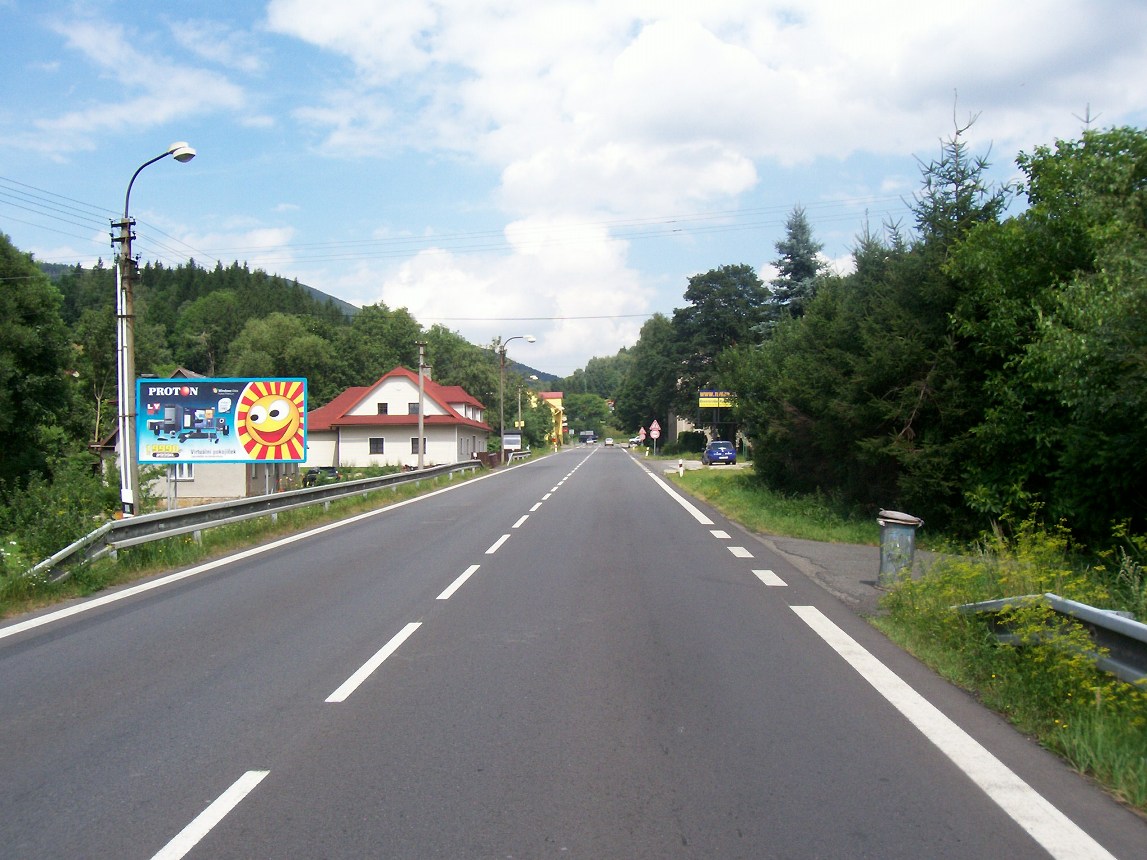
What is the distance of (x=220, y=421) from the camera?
22484mm

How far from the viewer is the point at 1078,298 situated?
37.0 ft

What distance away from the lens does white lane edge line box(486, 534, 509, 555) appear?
14.4 metres

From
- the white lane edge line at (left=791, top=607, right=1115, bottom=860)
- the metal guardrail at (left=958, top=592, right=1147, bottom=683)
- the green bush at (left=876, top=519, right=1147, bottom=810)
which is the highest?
the metal guardrail at (left=958, top=592, right=1147, bottom=683)

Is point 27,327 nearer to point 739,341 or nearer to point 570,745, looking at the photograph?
point 570,745

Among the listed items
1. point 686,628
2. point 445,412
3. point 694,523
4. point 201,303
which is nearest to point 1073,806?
point 686,628

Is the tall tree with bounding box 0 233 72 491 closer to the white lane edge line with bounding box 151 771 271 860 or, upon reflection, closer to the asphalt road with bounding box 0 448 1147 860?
the asphalt road with bounding box 0 448 1147 860

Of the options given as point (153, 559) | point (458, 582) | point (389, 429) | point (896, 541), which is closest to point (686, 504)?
point (458, 582)

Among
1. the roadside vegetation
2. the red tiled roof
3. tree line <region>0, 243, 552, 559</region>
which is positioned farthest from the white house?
the roadside vegetation

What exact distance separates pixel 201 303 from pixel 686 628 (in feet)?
354

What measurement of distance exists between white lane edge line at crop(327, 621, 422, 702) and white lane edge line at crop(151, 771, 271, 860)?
146 centimetres

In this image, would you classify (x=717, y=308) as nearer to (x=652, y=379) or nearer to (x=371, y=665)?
(x=652, y=379)

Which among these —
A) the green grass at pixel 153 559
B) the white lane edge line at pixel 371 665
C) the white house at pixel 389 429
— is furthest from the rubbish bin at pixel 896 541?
the white house at pixel 389 429

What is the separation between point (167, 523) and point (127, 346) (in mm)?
3212

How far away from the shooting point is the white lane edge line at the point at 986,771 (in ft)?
12.8
